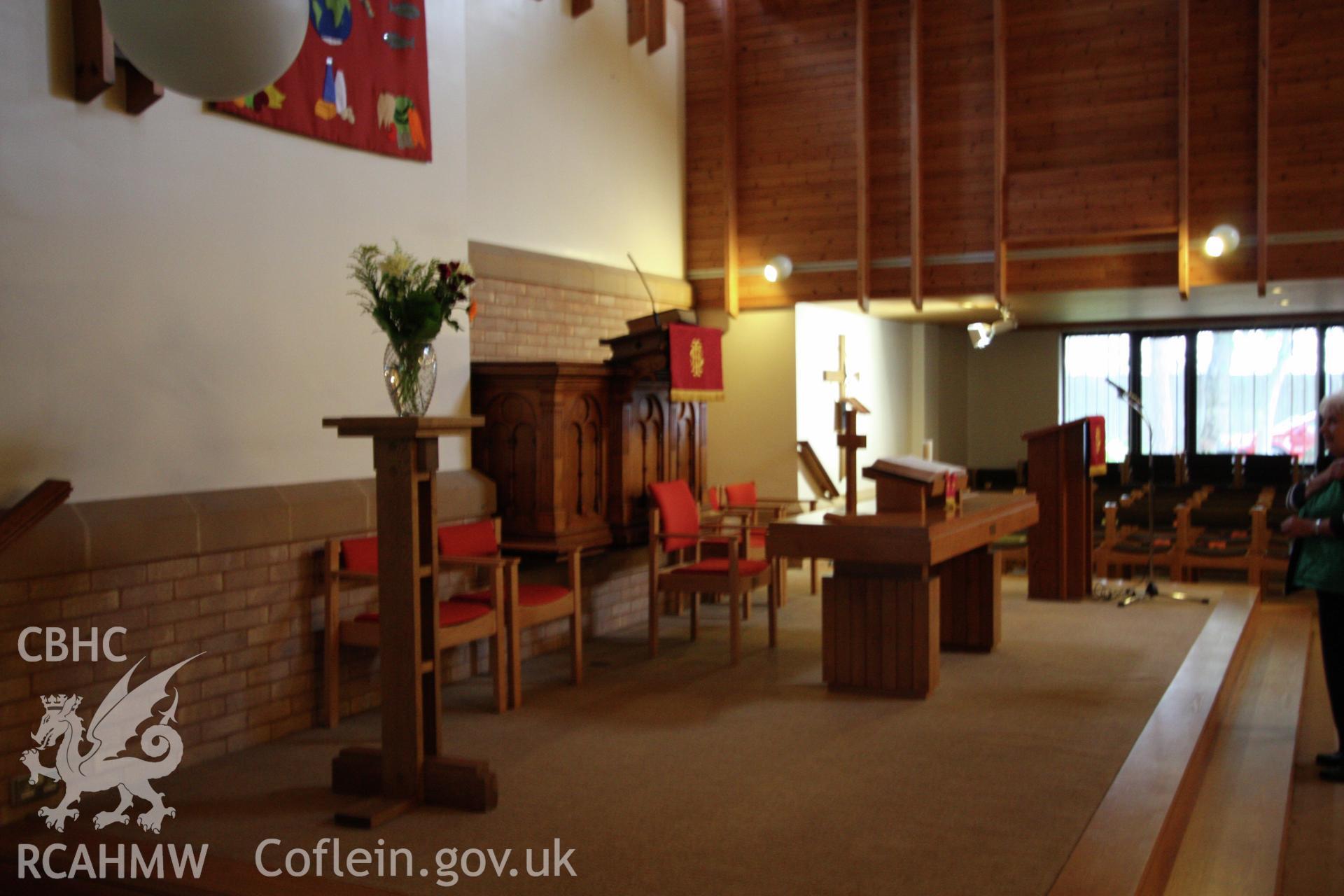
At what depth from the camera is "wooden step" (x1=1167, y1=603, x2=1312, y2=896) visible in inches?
152

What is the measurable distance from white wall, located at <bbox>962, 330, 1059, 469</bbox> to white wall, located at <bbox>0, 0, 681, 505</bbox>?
357 inches

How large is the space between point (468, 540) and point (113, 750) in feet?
6.44

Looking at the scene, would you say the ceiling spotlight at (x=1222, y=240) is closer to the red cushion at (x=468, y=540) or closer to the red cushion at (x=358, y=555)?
the red cushion at (x=468, y=540)

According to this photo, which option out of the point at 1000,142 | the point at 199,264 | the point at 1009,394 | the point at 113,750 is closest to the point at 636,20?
the point at 1000,142

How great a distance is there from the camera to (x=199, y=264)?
4.67m

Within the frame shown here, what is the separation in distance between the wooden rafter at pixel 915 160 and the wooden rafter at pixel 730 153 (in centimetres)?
140

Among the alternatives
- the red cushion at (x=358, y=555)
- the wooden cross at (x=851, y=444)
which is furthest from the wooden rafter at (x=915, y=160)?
the red cushion at (x=358, y=555)

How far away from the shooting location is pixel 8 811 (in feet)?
12.8

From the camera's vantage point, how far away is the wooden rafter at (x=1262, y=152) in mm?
7918

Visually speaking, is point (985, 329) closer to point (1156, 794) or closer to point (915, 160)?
point (915, 160)

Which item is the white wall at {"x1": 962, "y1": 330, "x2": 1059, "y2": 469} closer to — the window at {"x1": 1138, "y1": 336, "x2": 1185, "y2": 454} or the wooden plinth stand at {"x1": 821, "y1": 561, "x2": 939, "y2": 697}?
the window at {"x1": 1138, "y1": 336, "x2": 1185, "y2": 454}

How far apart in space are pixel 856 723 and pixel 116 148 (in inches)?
149

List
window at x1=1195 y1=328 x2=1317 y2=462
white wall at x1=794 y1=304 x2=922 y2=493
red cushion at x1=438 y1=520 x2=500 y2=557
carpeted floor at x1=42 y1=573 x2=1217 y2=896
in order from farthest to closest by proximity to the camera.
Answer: window at x1=1195 y1=328 x2=1317 y2=462 → white wall at x1=794 y1=304 x2=922 y2=493 → red cushion at x1=438 y1=520 x2=500 y2=557 → carpeted floor at x1=42 y1=573 x2=1217 y2=896

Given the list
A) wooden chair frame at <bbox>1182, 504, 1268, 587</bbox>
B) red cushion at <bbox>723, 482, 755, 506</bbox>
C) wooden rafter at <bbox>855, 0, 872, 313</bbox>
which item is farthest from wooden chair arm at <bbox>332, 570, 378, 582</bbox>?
wooden chair frame at <bbox>1182, 504, 1268, 587</bbox>
